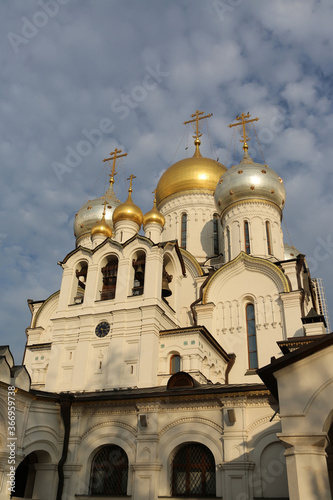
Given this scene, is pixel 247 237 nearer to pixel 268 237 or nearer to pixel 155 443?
pixel 268 237

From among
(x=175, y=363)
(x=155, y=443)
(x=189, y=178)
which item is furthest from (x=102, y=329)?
(x=189, y=178)

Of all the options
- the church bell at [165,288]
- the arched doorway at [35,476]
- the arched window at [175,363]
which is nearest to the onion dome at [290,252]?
the church bell at [165,288]

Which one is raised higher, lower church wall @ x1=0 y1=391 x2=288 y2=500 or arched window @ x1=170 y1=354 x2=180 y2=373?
arched window @ x1=170 y1=354 x2=180 y2=373

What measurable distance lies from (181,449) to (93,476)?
8.26ft

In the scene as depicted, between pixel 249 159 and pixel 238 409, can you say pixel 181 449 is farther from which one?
pixel 249 159

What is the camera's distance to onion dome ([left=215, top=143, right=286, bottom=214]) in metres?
21.2

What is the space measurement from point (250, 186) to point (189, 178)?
529 centimetres

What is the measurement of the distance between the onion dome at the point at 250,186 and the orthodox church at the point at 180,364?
73 mm

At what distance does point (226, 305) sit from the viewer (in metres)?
18.4

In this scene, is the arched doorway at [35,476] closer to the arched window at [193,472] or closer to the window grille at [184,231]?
the arched window at [193,472]

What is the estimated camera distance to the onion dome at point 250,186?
A: 836 inches

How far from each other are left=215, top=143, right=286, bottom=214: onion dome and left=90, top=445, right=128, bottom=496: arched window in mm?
12986

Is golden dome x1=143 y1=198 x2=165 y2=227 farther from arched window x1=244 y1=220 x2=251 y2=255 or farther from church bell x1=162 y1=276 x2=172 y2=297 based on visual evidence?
arched window x1=244 y1=220 x2=251 y2=255

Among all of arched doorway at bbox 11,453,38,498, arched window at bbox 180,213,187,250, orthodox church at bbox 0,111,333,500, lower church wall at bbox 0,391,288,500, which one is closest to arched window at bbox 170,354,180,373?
orthodox church at bbox 0,111,333,500
